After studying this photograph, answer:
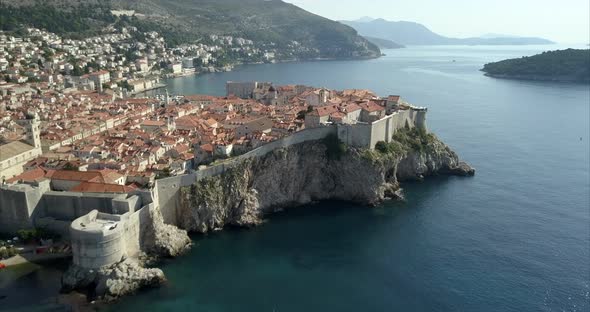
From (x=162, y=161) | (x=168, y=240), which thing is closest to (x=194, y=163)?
(x=162, y=161)

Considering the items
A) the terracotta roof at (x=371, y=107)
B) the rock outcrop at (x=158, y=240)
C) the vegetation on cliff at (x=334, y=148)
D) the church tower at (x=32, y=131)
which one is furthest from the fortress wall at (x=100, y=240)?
the terracotta roof at (x=371, y=107)

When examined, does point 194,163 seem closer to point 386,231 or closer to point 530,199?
point 386,231

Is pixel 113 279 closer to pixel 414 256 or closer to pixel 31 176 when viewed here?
pixel 31 176

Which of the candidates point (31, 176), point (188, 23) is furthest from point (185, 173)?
point (188, 23)

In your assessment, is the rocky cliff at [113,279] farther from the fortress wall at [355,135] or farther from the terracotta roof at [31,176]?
the fortress wall at [355,135]

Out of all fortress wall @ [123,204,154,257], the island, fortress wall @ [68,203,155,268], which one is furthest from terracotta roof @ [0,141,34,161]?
the island

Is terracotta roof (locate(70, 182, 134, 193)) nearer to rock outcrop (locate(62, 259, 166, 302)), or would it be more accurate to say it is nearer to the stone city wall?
rock outcrop (locate(62, 259, 166, 302))
